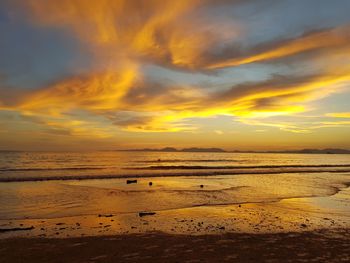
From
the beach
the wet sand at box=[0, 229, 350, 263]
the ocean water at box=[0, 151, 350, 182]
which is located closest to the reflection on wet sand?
the beach

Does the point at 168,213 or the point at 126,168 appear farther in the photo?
the point at 126,168

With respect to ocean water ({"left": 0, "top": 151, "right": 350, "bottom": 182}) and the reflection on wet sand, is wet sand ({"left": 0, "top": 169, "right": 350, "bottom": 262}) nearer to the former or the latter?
the reflection on wet sand

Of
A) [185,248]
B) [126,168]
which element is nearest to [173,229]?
[185,248]

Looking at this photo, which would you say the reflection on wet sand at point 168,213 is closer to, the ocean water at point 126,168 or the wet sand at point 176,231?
the wet sand at point 176,231

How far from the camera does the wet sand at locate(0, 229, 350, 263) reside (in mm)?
8758

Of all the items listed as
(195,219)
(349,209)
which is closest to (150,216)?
(195,219)

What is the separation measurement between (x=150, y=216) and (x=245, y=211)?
5.18m

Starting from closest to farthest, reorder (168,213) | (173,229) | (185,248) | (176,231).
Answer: (185,248)
(176,231)
(173,229)
(168,213)

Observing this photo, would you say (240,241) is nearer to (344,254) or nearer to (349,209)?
(344,254)

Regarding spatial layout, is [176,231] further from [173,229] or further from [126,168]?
[126,168]

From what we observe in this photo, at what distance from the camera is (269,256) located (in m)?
8.94

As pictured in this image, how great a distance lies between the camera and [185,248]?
9680 mm

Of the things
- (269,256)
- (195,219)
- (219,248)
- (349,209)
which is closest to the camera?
(269,256)

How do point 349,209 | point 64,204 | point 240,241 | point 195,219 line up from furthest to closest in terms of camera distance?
point 64,204 < point 349,209 < point 195,219 < point 240,241
